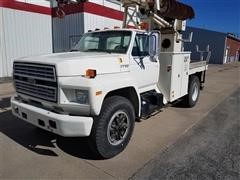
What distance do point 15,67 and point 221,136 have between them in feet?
13.9

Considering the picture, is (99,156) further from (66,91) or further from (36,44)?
(36,44)

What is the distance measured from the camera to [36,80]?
3.68m

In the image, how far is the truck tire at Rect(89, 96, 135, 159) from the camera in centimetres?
353

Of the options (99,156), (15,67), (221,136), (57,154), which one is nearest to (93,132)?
(99,156)

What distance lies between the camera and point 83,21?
12719mm

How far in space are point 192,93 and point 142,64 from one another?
3.05 m

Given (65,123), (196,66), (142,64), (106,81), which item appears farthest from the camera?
(196,66)

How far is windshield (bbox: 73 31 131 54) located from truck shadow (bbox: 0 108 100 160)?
5.87 feet

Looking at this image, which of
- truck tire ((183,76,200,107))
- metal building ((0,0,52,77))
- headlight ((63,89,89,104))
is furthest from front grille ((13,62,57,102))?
metal building ((0,0,52,77))

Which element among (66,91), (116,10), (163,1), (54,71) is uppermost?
(116,10)

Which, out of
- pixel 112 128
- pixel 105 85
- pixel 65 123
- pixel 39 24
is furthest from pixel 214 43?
pixel 65 123

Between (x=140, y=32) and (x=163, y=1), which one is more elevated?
(x=163, y=1)

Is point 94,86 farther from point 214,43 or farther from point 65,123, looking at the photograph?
point 214,43

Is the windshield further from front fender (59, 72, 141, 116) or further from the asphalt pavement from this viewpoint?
the asphalt pavement
